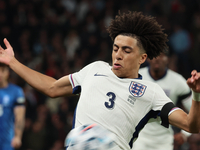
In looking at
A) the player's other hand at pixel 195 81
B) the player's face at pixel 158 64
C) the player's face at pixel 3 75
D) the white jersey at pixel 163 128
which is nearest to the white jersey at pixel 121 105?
the player's other hand at pixel 195 81

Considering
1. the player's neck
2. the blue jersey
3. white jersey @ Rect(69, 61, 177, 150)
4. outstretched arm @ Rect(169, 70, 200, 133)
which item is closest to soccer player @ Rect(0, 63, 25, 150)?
the blue jersey

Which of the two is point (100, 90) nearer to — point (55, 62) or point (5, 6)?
point (55, 62)

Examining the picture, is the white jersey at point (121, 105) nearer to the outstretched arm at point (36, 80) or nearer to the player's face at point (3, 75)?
the outstretched arm at point (36, 80)

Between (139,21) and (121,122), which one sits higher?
(139,21)

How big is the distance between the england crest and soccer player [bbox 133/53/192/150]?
7.24 feet

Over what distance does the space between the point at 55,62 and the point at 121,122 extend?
8.02 m

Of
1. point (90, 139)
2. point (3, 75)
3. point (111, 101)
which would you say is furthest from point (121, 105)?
point (3, 75)

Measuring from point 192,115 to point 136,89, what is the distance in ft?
2.10

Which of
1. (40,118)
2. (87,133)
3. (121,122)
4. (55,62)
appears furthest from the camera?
(55,62)

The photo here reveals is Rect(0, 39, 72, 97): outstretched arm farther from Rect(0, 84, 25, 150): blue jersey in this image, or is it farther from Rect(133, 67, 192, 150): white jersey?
Rect(0, 84, 25, 150): blue jersey

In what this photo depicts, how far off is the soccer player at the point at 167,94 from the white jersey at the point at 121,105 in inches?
87.4

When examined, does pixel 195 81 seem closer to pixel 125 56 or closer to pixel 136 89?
pixel 136 89

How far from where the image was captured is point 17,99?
6.49m

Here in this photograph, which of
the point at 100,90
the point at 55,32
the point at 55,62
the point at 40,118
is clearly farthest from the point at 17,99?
the point at 55,32
